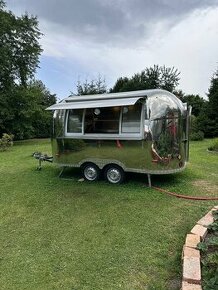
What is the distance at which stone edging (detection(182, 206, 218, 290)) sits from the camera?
314 centimetres

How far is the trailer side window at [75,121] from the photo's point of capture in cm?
790

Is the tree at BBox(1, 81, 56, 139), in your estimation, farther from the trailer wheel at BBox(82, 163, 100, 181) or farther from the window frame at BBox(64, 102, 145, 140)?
the trailer wheel at BBox(82, 163, 100, 181)

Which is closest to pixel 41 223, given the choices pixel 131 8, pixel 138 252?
pixel 138 252

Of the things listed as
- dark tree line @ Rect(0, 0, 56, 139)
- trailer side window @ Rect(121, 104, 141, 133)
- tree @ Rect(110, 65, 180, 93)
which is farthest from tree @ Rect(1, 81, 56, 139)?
trailer side window @ Rect(121, 104, 141, 133)

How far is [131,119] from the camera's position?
7195mm

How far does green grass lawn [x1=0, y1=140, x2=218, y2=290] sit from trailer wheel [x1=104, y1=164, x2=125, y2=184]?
9.5 inches

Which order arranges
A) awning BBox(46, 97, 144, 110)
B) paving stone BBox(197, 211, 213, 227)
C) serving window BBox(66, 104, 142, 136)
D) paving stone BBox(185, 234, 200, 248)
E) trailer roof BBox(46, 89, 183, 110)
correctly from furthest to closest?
serving window BBox(66, 104, 142, 136), trailer roof BBox(46, 89, 183, 110), awning BBox(46, 97, 144, 110), paving stone BBox(197, 211, 213, 227), paving stone BBox(185, 234, 200, 248)

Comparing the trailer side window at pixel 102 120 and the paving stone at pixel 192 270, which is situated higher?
the trailer side window at pixel 102 120

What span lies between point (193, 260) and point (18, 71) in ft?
71.5

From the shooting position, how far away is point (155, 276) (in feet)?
11.8

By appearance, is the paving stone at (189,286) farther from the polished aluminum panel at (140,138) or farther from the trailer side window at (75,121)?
the trailer side window at (75,121)

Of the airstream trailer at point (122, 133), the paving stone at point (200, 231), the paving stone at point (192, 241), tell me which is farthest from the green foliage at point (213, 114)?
the paving stone at point (192, 241)

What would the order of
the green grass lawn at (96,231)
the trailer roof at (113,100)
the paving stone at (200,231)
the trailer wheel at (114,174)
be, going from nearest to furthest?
1. the green grass lawn at (96,231)
2. the paving stone at (200,231)
3. the trailer roof at (113,100)
4. the trailer wheel at (114,174)

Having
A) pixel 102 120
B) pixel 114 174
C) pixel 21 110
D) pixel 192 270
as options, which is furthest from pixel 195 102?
pixel 192 270
